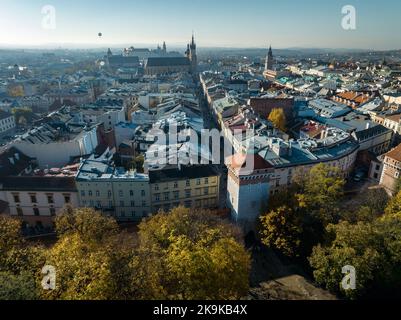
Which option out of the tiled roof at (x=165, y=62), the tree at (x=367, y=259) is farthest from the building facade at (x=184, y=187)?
the tiled roof at (x=165, y=62)

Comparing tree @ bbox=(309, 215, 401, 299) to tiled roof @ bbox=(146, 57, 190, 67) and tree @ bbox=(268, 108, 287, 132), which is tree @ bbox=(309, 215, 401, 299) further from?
tiled roof @ bbox=(146, 57, 190, 67)

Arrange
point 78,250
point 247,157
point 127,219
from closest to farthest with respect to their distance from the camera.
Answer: point 78,250 → point 247,157 → point 127,219

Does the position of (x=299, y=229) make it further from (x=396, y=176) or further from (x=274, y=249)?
(x=396, y=176)

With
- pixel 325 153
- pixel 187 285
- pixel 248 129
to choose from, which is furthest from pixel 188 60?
pixel 187 285

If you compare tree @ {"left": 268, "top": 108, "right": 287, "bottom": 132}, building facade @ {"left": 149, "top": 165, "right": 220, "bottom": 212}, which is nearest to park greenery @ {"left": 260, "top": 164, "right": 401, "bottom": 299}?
building facade @ {"left": 149, "top": 165, "right": 220, "bottom": 212}

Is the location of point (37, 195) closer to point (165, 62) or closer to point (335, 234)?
point (335, 234)

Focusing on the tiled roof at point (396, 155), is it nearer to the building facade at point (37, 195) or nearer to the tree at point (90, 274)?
the tree at point (90, 274)

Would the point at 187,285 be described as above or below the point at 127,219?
above
